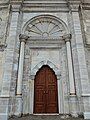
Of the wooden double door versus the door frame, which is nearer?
the door frame

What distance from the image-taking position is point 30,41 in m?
9.39

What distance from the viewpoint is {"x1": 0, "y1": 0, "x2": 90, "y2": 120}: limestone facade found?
7664 millimetres

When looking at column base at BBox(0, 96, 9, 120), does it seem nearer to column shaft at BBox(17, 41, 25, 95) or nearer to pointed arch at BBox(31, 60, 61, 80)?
column shaft at BBox(17, 41, 25, 95)

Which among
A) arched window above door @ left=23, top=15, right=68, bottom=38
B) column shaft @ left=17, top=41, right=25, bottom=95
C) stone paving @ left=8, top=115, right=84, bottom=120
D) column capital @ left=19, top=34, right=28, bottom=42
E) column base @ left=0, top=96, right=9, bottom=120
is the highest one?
arched window above door @ left=23, top=15, right=68, bottom=38

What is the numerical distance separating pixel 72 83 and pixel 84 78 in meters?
0.62

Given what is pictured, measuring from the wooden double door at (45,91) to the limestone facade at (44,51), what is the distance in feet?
0.78

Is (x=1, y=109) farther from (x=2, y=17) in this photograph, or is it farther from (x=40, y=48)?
(x=2, y=17)

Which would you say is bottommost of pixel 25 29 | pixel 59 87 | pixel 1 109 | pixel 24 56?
pixel 1 109

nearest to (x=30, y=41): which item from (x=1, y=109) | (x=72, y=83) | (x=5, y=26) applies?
(x=5, y=26)

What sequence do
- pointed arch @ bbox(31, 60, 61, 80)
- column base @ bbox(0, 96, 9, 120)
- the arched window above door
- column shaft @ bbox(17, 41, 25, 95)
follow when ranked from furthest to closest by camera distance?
the arched window above door < pointed arch @ bbox(31, 60, 61, 80) < column shaft @ bbox(17, 41, 25, 95) < column base @ bbox(0, 96, 9, 120)

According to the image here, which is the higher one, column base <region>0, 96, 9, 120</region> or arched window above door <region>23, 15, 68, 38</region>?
arched window above door <region>23, 15, 68, 38</region>

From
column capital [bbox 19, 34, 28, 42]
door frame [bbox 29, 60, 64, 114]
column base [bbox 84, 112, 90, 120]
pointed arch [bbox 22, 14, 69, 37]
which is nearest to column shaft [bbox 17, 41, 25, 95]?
column capital [bbox 19, 34, 28, 42]

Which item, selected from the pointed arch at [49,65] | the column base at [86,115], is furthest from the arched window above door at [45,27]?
the column base at [86,115]

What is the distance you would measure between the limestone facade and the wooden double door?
0.24m
